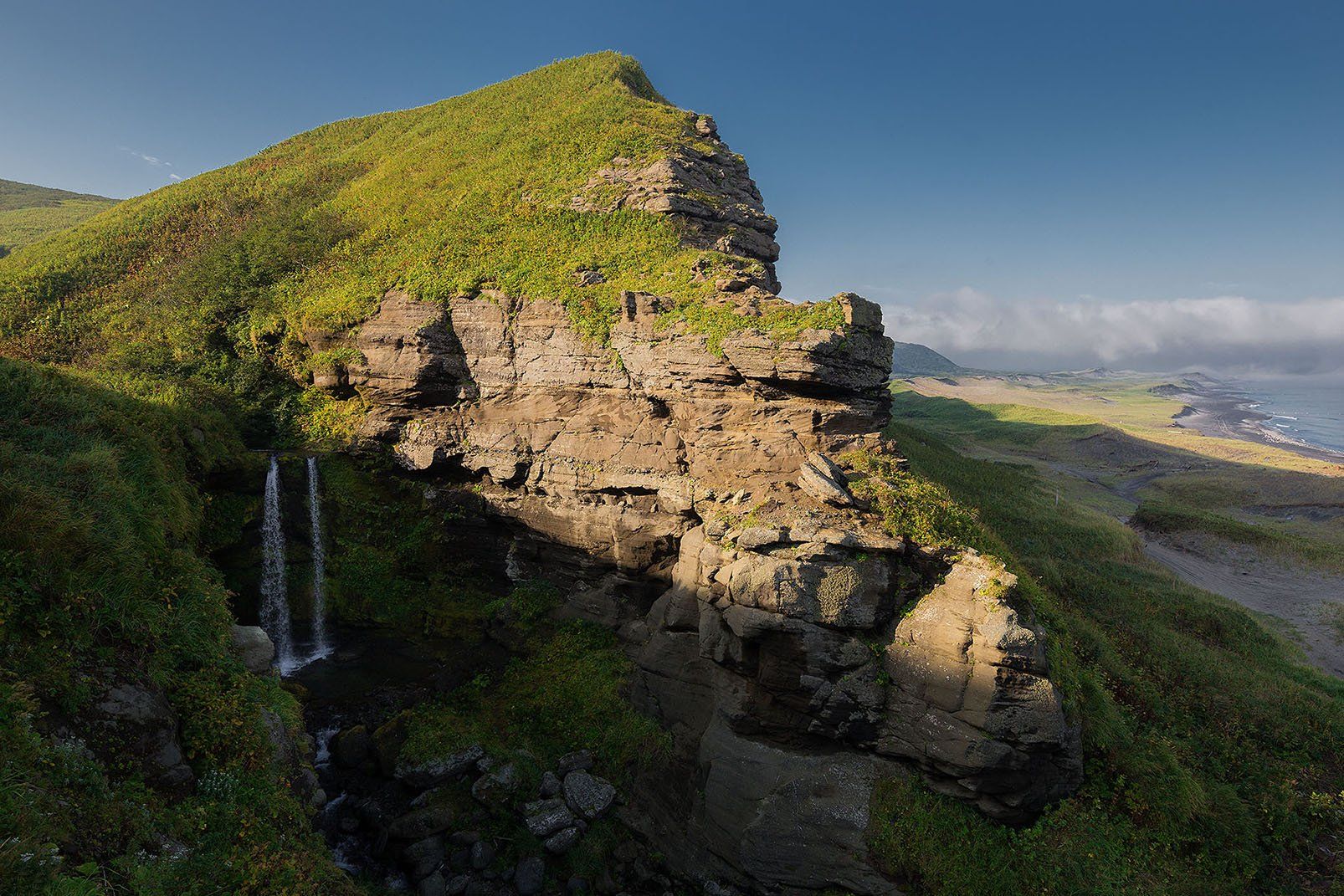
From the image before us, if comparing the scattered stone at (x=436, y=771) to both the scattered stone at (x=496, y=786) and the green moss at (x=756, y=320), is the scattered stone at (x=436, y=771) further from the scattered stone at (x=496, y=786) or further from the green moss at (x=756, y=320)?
the green moss at (x=756, y=320)

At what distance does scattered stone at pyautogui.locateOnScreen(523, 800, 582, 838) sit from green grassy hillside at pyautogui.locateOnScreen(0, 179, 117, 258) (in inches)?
2088

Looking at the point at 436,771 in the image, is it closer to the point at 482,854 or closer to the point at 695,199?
the point at 482,854

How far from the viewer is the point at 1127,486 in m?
55.3

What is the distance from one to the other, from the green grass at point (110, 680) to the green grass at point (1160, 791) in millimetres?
12001

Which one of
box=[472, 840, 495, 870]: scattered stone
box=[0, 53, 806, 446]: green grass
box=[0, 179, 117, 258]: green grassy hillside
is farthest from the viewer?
box=[0, 179, 117, 258]: green grassy hillside

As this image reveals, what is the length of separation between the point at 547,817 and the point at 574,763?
1.70 m

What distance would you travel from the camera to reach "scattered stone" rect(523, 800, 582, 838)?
1373cm

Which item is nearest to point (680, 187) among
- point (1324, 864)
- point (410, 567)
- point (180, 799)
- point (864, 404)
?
point (864, 404)

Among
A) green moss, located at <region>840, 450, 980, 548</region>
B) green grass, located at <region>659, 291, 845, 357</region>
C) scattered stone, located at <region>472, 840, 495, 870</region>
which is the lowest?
scattered stone, located at <region>472, 840, 495, 870</region>

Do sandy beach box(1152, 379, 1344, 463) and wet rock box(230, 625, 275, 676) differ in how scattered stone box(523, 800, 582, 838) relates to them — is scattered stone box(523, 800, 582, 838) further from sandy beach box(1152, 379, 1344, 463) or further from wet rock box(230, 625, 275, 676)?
sandy beach box(1152, 379, 1344, 463)

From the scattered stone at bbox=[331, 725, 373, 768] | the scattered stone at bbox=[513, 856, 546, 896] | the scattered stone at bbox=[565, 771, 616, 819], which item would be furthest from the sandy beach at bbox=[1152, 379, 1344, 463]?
the scattered stone at bbox=[331, 725, 373, 768]

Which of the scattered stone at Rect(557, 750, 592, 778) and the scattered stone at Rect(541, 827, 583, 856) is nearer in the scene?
the scattered stone at Rect(541, 827, 583, 856)

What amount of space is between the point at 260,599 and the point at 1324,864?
95.2ft

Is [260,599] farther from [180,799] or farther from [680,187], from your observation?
[680,187]
